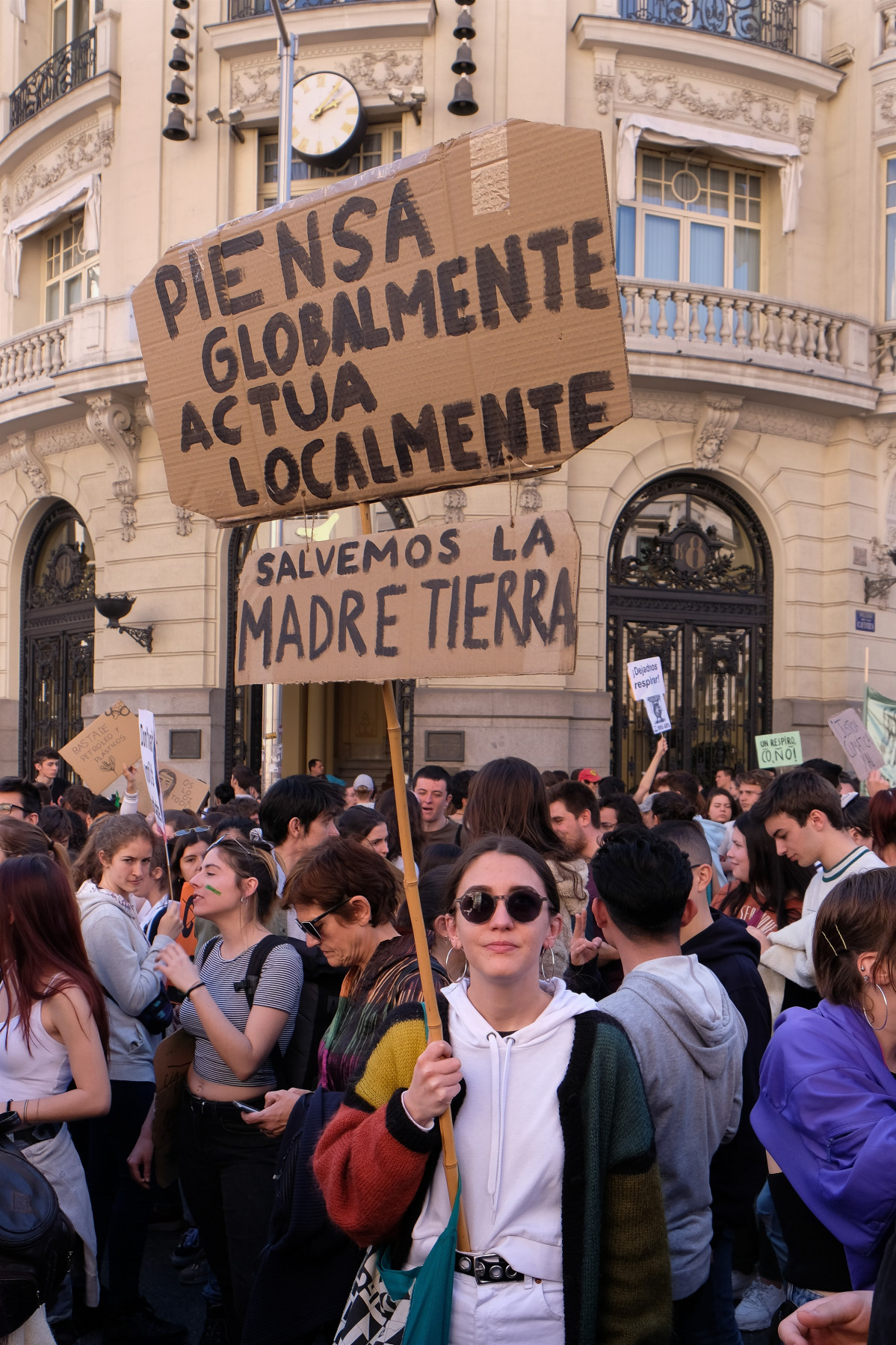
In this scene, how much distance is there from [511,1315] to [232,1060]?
1560 mm

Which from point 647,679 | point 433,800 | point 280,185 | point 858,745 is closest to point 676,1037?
point 433,800

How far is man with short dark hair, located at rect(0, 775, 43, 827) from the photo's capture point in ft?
21.7

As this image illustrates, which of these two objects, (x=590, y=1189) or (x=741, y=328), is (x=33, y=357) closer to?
(x=741, y=328)

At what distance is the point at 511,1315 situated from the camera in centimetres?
209

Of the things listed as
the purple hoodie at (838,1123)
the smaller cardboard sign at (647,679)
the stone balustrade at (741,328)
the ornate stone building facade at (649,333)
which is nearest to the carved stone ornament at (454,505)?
the ornate stone building facade at (649,333)

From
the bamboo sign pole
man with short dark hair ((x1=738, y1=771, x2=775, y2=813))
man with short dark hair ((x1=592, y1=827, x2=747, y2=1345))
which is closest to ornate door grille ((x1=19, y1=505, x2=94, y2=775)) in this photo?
man with short dark hair ((x1=738, y1=771, x2=775, y2=813))

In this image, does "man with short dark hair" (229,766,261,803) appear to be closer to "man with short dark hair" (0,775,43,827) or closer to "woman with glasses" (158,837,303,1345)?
"man with short dark hair" (0,775,43,827)

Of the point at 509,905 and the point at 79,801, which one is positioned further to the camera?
the point at 79,801

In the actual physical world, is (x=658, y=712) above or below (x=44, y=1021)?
above

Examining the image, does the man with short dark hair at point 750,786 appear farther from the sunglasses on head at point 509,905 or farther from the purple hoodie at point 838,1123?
the sunglasses on head at point 509,905

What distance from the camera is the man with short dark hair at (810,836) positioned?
4.16m

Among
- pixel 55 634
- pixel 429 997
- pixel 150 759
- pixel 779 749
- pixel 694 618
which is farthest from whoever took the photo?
pixel 55 634

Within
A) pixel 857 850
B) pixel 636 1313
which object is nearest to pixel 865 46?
pixel 857 850

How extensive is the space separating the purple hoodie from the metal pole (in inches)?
377
